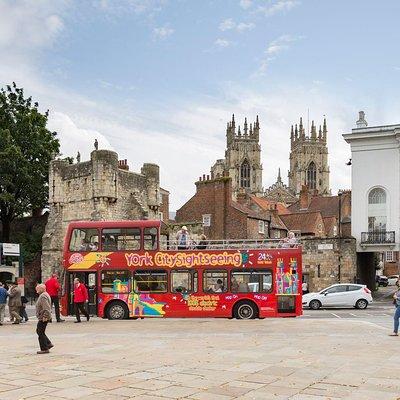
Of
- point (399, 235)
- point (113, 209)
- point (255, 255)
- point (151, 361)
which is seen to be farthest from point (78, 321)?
point (399, 235)

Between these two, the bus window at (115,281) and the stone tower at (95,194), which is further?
the stone tower at (95,194)

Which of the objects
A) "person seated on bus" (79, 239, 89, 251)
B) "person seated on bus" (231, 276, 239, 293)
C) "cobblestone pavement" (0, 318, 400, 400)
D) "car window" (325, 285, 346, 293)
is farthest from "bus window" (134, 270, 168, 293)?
"car window" (325, 285, 346, 293)

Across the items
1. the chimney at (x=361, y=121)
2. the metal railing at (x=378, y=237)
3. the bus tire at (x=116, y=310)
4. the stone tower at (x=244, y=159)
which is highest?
the stone tower at (x=244, y=159)

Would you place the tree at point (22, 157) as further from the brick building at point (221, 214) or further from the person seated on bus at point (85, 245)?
the person seated on bus at point (85, 245)

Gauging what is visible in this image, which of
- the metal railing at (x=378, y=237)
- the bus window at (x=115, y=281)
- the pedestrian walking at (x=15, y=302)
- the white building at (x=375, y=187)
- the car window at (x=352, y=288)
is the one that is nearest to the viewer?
the pedestrian walking at (x=15, y=302)

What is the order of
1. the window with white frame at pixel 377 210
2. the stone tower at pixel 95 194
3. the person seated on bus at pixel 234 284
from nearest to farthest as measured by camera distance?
the person seated on bus at pixel 234 284
the window with white frame at pixel 377 210
the stone tower at pixel 95 194

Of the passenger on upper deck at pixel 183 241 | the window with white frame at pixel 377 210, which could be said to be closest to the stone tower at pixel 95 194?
the window with white frame at pixel 377 210

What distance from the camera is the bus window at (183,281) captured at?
23.8m

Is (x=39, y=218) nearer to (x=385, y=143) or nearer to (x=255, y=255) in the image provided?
A: (x=385, y=143)

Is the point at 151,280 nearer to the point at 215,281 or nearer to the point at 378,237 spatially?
the point at 215,281

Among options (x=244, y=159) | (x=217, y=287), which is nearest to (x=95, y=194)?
(x=217, y=287)

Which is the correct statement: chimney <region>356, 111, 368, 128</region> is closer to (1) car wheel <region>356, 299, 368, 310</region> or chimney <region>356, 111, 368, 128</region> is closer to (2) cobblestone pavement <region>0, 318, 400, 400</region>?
(1) car wheel <region>356, 299, 368, 310</region>

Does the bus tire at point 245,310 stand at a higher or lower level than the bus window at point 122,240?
lower

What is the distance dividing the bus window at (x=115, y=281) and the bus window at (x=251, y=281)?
432cm
